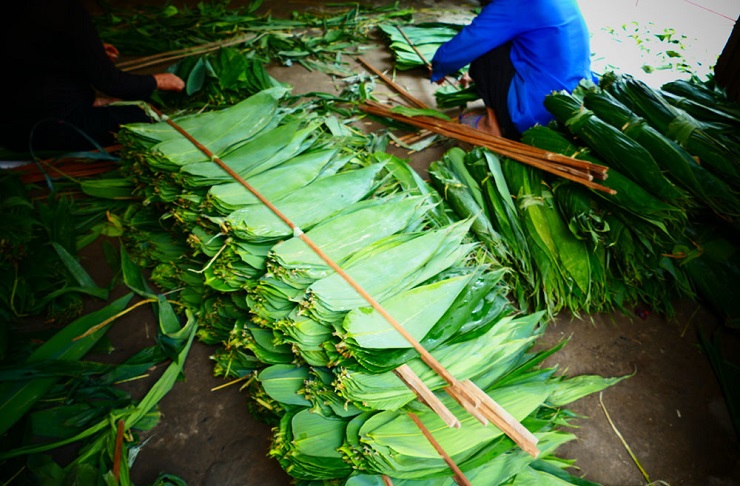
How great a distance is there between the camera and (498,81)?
3127 millimetres

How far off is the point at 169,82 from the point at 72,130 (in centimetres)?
63

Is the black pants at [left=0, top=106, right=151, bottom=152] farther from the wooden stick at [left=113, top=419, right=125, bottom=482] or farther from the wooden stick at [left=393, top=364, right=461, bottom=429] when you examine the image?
the wooden stick at [left=393, top=364, right=461, bottom=429]

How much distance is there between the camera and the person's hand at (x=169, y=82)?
277cm

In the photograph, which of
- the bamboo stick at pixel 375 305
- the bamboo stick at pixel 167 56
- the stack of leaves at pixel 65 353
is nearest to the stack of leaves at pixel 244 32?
the bamboo stick at pixel 167 56

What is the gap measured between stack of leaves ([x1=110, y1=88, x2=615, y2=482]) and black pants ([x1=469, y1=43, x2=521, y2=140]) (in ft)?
5.04

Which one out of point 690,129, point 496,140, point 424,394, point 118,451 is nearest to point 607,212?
point 690,129

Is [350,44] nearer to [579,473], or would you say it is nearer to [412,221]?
[412,221]

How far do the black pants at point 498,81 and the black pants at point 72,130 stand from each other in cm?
246

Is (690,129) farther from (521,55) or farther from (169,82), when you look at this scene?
(169,82)

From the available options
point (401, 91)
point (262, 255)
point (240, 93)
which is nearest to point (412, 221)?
point (262, 255)

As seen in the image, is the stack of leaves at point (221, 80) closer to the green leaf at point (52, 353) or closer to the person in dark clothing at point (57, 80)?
the person in dark clothing at point (57, 80)

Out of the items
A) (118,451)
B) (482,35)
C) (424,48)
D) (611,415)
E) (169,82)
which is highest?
(482,35)

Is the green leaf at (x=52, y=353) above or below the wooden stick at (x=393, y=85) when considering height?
below

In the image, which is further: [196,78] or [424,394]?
[196,78]
